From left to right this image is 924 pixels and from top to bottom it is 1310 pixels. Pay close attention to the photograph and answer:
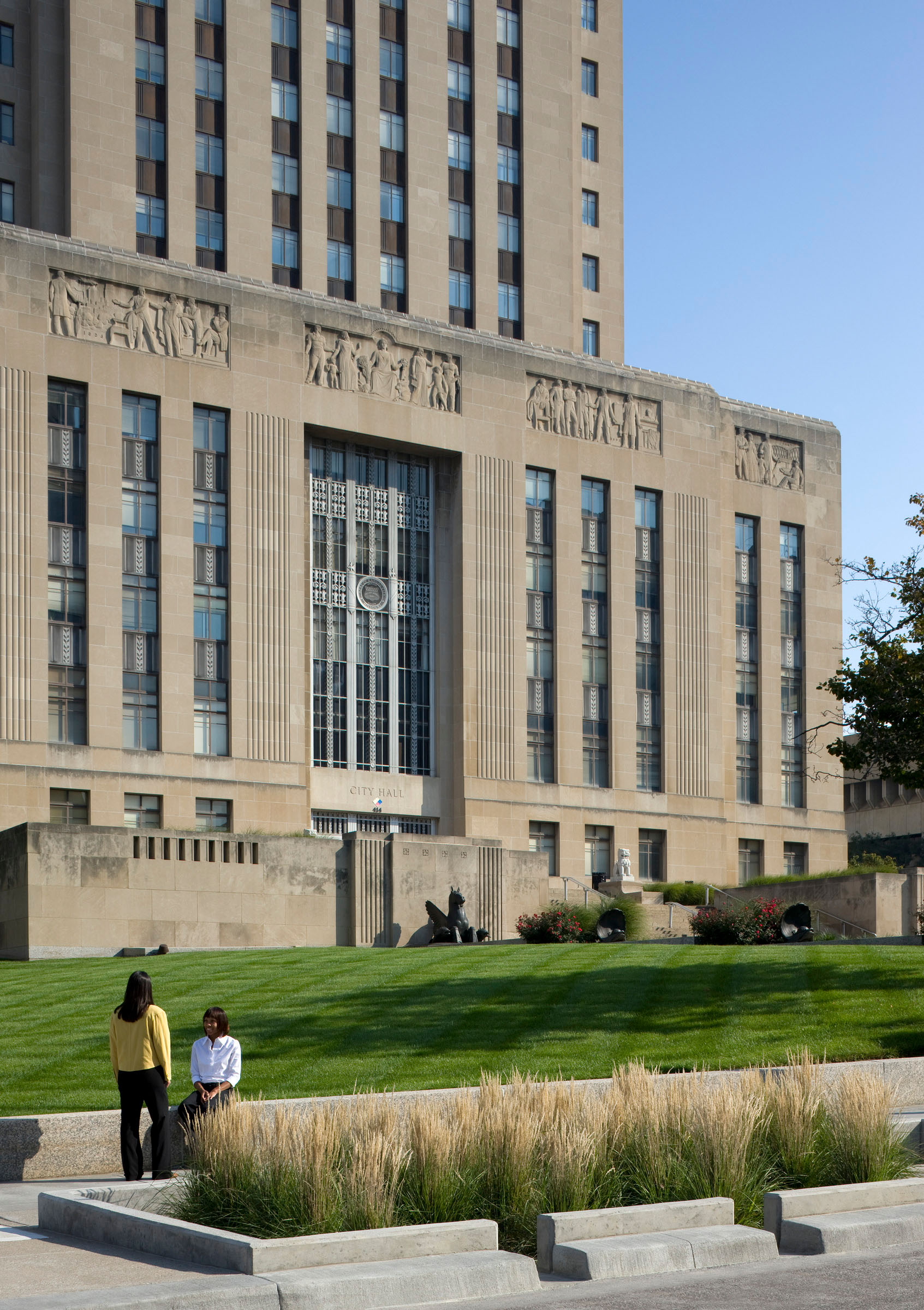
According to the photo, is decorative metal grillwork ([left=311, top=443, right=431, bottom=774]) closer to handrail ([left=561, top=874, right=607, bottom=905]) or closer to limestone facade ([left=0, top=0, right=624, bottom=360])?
handrail ([left=561, top=874, right=607, bottom=905])

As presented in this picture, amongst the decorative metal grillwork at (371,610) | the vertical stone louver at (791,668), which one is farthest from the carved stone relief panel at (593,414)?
the vertical stone louver at (791,668)

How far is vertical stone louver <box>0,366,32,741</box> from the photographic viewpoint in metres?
51.5

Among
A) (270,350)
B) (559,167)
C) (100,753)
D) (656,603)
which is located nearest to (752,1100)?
(100,753)

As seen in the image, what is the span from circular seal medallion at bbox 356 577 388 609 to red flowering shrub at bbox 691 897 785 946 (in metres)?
23.9

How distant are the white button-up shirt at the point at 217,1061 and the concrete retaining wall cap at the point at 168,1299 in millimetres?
4692

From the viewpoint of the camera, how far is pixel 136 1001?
1430 centimetres

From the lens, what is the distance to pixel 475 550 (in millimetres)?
62156

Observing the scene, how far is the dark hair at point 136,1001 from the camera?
46.8 ft

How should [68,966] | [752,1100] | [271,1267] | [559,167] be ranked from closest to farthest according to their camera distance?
[271,1267], [752,1100], [68,966], [559,167]

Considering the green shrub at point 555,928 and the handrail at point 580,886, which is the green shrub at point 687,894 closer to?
the handrail at point 580,886

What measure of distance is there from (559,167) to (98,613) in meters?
37.1

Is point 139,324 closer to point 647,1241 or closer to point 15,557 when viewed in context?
point 15,557

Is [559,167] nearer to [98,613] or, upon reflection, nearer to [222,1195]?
[98,613]

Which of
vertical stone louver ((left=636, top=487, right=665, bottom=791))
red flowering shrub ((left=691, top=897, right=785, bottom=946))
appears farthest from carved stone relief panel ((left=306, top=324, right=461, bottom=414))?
red flowering shrub ((left=691, top=897, right=785, bottom=946))
